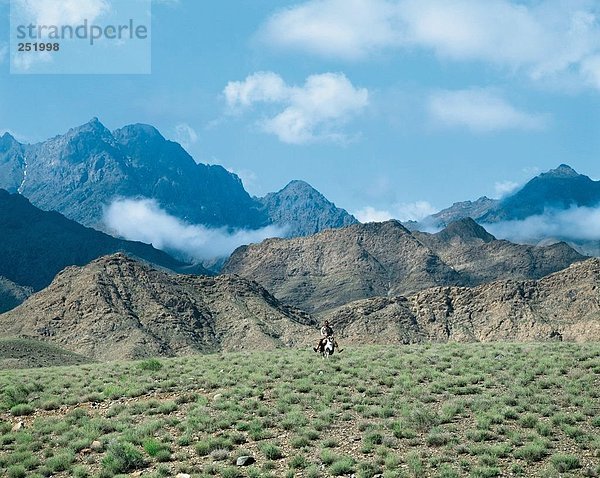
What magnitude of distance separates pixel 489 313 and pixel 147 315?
62.6 m

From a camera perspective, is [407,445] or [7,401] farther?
[7,401]

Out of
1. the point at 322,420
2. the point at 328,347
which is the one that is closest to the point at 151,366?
the point at 328,347

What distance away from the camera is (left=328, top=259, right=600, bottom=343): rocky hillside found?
399 feet

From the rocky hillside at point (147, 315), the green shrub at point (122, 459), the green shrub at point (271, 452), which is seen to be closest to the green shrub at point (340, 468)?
the green shrub at point (271, 452)

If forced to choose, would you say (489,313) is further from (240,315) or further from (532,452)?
(532,452)

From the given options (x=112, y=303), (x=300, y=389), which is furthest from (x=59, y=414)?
(x=112, y=303)

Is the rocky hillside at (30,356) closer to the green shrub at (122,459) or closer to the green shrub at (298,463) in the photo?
the green shrub at (122,459)

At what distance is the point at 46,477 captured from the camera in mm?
15820

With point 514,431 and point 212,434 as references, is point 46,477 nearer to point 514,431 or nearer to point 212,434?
point 212,434

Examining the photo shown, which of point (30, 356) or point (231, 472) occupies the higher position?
point (30, 356)

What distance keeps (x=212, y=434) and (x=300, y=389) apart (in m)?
5.13

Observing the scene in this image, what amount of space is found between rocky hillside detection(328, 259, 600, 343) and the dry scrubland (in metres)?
91.7

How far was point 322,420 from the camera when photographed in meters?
18.4

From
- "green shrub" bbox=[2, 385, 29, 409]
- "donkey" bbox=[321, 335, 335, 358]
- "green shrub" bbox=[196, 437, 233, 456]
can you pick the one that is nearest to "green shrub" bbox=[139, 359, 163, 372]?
"green shrub" bbox=[2, 385, 29, 409]
